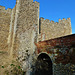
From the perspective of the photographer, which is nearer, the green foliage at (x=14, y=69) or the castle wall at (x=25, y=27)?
the green foliage at (x=14, y=69)

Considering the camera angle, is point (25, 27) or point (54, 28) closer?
point (25, 27)

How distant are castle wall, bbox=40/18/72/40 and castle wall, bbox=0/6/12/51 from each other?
Answer: 3830mm

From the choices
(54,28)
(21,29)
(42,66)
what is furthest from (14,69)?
(54,28)

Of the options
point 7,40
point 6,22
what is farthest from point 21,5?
point 7,40

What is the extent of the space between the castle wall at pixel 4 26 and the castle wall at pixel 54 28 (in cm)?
383

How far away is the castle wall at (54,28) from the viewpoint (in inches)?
412

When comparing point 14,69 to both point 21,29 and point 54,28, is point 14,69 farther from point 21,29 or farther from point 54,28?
point 54,28

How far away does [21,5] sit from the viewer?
726 centimetres

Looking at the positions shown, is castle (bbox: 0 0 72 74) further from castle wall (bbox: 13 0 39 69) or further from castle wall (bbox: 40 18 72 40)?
castle wall (bbox: 40 18 72 40)

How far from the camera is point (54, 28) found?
11.5 meters

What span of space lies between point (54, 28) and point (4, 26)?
626 cm

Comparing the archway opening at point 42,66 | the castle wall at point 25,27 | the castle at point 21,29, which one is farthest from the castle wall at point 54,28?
the archway opening at point 42,66

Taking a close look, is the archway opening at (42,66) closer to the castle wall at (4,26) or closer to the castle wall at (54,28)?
the castle wall at (54,28)

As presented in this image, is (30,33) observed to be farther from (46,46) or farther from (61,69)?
(61,69)
